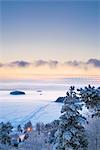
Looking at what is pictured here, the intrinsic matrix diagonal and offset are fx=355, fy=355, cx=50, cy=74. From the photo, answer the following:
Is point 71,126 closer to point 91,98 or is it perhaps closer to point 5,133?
point 91,98

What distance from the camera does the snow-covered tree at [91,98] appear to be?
22.1 meters

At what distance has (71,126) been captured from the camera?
69.4ft

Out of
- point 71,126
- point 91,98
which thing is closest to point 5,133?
point 91,98

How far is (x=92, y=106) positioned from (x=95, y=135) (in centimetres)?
1775

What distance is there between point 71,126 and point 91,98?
233 centimetres

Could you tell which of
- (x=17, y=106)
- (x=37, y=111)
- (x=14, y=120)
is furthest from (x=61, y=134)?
(x=37, y=111)

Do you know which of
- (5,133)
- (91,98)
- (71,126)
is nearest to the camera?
(71,126)

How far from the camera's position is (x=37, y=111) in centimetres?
7875

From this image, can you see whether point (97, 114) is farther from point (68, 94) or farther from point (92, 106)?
point (68, 94)

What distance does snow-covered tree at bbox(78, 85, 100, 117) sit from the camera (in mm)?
22109

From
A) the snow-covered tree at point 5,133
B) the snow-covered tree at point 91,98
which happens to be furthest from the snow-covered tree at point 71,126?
the snow-covered tree at point 5,133

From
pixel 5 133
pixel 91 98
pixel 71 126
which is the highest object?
pixel 91 98

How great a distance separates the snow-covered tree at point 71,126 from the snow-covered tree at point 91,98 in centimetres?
126

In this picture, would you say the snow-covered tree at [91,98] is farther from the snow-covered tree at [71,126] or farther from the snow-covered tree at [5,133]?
the snow-covered tree at [5,133]
